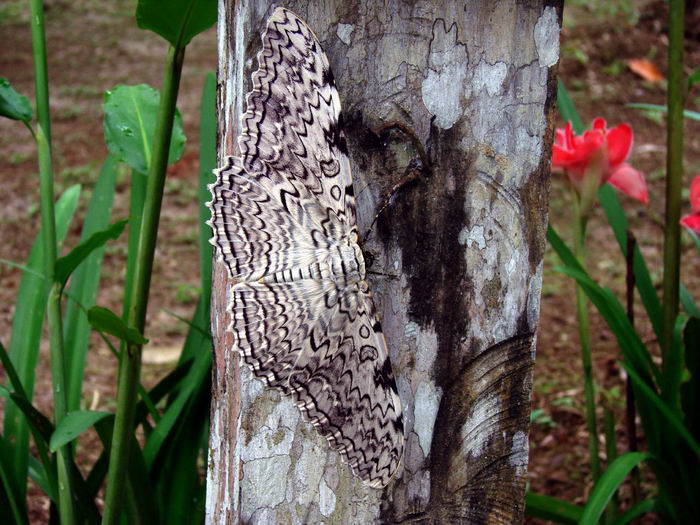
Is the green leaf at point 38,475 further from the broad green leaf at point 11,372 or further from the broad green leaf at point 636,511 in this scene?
the broad green leaf at point 636,511

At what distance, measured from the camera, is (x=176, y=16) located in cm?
113

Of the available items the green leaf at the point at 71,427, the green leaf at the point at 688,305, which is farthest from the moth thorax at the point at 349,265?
the green leaf at the point at 688,305

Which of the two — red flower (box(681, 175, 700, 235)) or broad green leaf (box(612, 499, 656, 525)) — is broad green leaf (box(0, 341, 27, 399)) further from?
red flower (box(681, 175, 700, 235))

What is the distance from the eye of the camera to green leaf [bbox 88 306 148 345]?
1068 millimetres

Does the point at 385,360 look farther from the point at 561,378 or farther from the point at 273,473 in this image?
the point at 561,378

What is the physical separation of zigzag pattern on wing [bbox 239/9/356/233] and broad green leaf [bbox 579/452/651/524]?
0.67 m

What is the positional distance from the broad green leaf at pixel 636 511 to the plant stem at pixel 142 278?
876 millimetres

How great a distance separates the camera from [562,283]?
3180 millimetres

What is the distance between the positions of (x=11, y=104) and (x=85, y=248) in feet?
0.79

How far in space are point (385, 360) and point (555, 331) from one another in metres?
1.96

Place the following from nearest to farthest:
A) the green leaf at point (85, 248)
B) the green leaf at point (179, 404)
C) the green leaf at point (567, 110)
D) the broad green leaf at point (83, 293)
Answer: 1. the green leaf at point (85, 248)
2. the green leaf at point (179, 404)
3. the broad green leaf at point (83, 293)
4. the green leaf at point (567, 110)

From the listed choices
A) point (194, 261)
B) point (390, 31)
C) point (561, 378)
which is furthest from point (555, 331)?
point (390, 31)

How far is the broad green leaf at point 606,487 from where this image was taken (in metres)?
1.35

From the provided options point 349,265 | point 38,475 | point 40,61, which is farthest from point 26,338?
point 349,265
